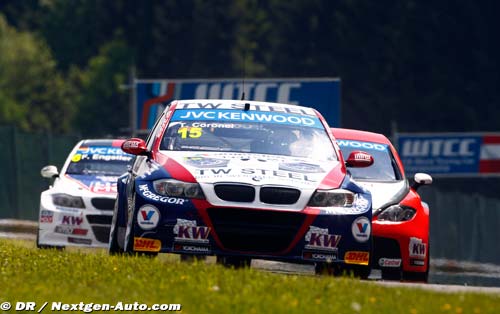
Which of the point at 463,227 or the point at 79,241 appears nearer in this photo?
the point at 79,241

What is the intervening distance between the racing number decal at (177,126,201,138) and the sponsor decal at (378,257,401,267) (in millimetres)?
2482

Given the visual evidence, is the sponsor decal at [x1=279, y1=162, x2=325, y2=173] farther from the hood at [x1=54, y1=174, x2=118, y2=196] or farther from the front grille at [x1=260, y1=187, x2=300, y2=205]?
the hood at [x1=54, y1=174, x2=118, y2=196]

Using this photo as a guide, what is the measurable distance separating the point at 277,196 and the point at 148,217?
1058 millimetres

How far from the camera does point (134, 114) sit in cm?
3606

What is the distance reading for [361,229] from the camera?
12406mm

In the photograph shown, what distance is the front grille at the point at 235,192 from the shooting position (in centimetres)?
1211

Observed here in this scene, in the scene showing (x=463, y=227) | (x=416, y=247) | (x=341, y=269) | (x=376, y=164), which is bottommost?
(x=463, y=227)

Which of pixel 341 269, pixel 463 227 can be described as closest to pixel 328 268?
pixel 341 269

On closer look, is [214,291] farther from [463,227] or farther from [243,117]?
[463,227]

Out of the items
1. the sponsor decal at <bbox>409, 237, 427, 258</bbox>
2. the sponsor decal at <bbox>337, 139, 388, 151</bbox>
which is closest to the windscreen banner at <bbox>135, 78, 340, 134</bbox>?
the sponsor decal at <bbox>337, 139, 388, 151</bbox>

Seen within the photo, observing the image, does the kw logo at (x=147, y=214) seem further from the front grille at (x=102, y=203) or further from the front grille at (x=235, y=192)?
the front grille at (x=102, y=203)

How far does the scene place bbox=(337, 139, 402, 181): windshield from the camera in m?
16.2

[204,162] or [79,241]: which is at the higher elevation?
[204,162]

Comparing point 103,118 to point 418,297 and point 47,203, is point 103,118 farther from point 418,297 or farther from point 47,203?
point 418,297
